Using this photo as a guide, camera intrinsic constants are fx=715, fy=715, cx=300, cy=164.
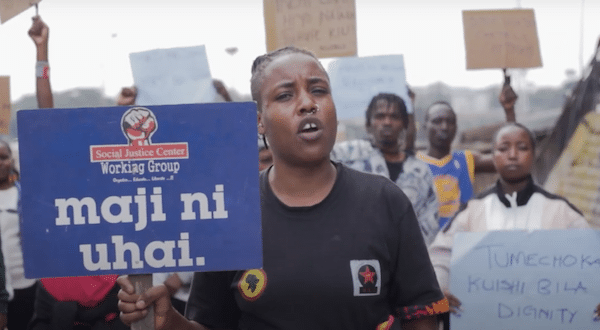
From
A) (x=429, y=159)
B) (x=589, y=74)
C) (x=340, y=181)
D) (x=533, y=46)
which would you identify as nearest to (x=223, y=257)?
(x=340, y=181)

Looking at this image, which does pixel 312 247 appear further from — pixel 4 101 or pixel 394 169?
pixel 4 101

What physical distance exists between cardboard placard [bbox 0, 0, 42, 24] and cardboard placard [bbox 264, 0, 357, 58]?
61.0 inches

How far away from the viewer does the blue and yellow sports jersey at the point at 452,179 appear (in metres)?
4.48

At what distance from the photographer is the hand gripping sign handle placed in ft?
5.50

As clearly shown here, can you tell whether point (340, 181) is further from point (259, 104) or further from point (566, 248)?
point (566, 248)

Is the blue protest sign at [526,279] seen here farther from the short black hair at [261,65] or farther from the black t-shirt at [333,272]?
the short black hair at [261,65]

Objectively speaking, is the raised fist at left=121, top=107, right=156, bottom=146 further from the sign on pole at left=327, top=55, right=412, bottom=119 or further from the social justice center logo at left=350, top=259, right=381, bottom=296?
the sign on pole at left=327, top=55, right=412, bottom=119

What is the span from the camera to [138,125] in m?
1.71

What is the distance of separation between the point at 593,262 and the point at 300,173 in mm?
1810

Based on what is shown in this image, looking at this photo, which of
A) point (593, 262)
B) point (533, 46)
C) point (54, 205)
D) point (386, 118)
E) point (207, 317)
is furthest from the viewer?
point (533, 46)

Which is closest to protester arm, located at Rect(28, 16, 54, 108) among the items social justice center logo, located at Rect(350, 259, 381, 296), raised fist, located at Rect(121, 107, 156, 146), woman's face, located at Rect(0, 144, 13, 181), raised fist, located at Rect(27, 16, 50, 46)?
raised fist, located at Rect(27, 16, 50, 46)

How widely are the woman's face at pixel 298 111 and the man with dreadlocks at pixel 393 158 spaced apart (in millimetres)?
2112

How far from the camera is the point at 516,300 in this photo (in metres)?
3.24

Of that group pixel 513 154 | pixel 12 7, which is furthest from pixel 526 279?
pixel 12 7
